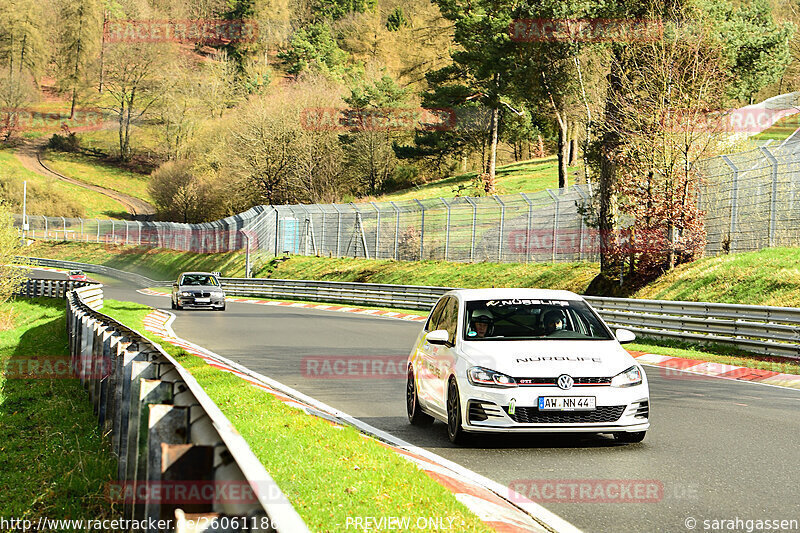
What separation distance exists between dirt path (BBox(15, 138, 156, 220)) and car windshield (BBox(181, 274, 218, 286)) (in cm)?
7333

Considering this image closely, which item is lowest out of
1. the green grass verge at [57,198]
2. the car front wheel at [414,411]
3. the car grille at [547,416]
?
the car front wheel at [414,411]

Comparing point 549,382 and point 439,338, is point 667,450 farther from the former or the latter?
point 439,338

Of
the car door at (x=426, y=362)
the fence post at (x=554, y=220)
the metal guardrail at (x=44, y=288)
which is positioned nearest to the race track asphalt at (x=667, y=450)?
the car door at (x=426, y=362)

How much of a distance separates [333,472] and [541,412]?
2.42m

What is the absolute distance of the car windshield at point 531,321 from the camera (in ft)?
31.3

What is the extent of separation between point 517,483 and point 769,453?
8.87ft

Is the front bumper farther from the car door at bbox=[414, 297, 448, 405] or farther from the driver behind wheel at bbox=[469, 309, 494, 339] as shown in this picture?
the car door at bbox=[414, 297, 448, 405]

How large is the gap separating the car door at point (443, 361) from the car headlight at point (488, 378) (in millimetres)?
440

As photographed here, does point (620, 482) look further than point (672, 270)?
No

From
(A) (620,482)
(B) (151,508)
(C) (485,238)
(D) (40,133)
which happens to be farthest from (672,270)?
(D) (40,133)

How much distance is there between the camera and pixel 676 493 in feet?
22.0

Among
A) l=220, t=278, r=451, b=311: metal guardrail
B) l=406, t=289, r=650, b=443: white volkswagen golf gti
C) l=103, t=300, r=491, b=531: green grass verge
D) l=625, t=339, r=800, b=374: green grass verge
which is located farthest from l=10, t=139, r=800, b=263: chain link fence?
l=103, t=300, r=491, b=531: green grass verge

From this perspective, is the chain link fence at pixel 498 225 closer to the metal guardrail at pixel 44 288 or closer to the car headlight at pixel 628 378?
the metal guardrail at pixel 44 288

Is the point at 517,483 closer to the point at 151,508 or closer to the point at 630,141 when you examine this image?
the point at 151,508
